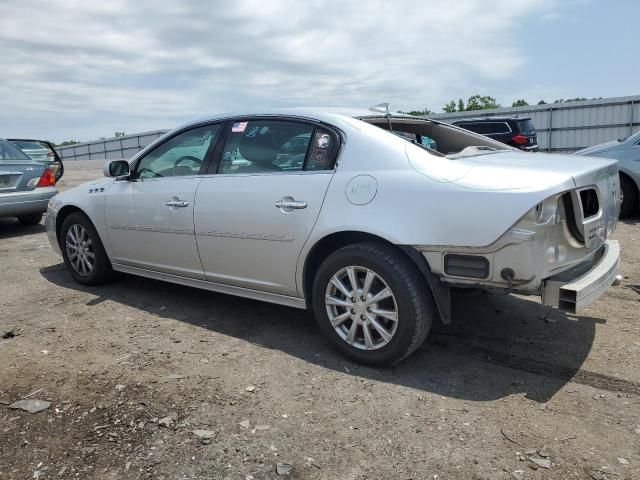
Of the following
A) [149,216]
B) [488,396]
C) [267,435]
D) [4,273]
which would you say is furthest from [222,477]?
[4,273]

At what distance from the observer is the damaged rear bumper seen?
9.58 feet

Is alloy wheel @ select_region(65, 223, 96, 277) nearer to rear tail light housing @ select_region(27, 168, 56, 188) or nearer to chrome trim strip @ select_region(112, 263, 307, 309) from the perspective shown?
chrome trim strip @ select_region(112, 263, 307, 309)

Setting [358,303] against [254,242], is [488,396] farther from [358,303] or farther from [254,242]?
[254,242]

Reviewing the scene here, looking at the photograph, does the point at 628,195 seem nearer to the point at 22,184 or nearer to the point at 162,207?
the point at 162,207

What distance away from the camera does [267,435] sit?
2711mm

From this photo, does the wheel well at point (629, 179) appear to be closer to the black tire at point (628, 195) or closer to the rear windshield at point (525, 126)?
the black tire at point (628, 195)

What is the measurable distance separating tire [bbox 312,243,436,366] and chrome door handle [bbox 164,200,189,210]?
1382mm

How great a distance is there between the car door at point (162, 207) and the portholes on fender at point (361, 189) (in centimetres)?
144

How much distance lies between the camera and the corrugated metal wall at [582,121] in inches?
750

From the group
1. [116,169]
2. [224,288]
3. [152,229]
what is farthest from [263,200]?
[116,169]

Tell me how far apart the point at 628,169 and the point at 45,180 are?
910 centimetres

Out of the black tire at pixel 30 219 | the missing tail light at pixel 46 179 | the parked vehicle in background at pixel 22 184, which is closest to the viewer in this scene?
the parked vehicle in background at pixel 22 184

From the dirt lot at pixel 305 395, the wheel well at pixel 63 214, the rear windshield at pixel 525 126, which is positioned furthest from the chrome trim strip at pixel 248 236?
the rear windshield at pixel 525 126

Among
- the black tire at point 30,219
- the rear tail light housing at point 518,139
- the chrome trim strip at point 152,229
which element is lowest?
the black tire at point 30,219
